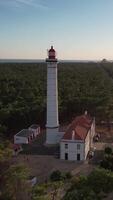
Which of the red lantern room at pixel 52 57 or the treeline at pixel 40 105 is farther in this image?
the treeline at pixel 40 105

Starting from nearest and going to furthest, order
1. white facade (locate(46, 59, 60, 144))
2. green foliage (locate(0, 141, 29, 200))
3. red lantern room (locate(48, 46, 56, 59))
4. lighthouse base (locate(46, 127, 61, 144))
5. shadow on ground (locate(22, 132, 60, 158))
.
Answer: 1. green foliage (locate(0, 141, 29, 200))
2. shadow on ground (locate(22, 132, 60, 158))
3. red lantern room (locate(48, 46, 56, 59))
4. white facade (locate(46, 59, 60, 144))
5. lighthouse base (locate(46, 127, 61, 144))

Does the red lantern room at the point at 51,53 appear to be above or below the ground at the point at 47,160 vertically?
above

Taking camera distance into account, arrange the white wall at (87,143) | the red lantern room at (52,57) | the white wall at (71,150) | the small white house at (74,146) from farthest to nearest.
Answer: the red lantern room at (52,57), the white wall at (87,143), the white wall at (71,150), the small white house at (74,146)

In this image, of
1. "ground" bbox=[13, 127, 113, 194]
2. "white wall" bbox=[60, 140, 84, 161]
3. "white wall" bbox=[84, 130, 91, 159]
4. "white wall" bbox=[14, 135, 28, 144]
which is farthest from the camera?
"white wall" bbox=[14, 135, 28, 144]

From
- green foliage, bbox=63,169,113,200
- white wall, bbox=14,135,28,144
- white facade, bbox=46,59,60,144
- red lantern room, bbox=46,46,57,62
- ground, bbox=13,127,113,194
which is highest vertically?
red lantern room, bbox=46,46,57,62

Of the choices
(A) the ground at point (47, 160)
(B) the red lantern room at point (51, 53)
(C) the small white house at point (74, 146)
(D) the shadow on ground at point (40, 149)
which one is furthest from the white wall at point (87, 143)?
(B) the red lantern room at point (51, 53)

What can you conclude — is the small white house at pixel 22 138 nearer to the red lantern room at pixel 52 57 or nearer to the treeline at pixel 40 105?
the treeline at pixel 40 105

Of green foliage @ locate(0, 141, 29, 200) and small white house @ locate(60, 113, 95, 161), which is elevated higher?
green foliage @ locate(0, 141, 29, 200)

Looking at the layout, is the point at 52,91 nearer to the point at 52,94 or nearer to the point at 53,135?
the point at 52,94

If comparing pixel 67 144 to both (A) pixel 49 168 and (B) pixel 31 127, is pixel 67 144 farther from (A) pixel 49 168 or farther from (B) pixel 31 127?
(B) pixel 31 127

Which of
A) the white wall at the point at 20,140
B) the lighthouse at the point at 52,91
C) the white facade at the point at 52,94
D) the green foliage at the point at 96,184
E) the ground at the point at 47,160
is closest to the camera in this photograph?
the green foliage at the point at 96,184

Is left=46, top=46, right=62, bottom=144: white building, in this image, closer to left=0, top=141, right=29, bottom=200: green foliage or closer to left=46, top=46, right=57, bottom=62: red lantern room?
left=46, top=46, right=57, bottom=62: red lantern room

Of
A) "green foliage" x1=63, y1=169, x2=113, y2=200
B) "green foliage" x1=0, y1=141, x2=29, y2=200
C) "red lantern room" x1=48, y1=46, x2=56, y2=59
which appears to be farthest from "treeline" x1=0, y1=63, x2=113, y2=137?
"green foliage" x1=63, y1=169, x2=113, y2=200

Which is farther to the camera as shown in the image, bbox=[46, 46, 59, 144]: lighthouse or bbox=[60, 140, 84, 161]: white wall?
bbox=[46, 46, 59, 144]: lighthouse
